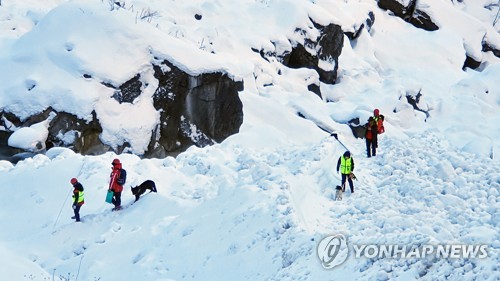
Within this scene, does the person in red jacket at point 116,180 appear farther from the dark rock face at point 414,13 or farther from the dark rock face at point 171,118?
the dark rock face at point 414,13

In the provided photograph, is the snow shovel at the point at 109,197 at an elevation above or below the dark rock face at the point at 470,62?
above

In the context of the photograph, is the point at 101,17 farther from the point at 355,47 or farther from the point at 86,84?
the point at 355,47

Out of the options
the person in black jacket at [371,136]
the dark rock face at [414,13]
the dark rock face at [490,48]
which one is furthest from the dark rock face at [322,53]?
the dark rock face at [490,48]

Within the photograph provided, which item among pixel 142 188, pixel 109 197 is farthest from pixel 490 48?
pixel 109 197

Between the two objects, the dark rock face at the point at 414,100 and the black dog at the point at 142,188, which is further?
the dark rock face at the point at 414,100

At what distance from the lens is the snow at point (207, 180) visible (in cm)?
941

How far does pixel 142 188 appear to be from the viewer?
39.2ft

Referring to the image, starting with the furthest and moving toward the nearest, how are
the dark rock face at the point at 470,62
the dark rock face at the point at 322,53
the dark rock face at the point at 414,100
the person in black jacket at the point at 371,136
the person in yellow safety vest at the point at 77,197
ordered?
1. the dark rock face at the point at 470,62
2. the dark rock face at the point at 414,100
3. the dark rock face at the point at 322,53
4. the person in black jacket at the point at 371,136
5. the person in yellow safety vest at the point at 77,197

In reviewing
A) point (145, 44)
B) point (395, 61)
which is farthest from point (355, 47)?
point (145, 44)

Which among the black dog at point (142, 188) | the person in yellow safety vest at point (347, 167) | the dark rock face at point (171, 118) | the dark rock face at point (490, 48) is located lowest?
the dark rock face at point (490, 48)

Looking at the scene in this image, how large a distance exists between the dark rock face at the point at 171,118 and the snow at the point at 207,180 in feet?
0.86

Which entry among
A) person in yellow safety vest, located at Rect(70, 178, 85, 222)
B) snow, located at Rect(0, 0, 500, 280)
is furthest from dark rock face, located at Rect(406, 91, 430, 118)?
person in yellow safety vest, located at Rect(70, 178, 85, 222)

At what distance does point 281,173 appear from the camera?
1272 centimetres

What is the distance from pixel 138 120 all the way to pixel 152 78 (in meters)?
1.52
